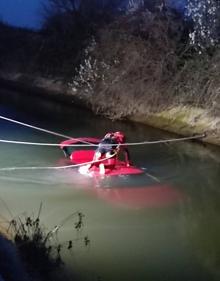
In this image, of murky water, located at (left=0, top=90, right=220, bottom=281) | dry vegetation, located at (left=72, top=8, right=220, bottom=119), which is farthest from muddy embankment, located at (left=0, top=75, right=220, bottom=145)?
murky water, located at (left=0, top=90, right=220, bottom=281)

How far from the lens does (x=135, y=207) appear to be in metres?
12.8

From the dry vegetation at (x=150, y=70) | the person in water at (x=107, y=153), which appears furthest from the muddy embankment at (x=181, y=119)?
the person in water at (x=107, y=153)

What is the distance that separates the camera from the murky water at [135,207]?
384 inches

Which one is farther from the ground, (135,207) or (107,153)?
(107,153)

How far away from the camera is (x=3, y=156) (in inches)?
657

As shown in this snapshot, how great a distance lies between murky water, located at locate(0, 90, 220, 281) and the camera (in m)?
9.76

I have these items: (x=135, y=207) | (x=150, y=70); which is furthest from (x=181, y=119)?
(x=135, y=207)

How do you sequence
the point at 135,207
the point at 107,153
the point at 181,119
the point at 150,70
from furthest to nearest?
the point at 150,70 < the point at 181,119 < the point at 107,153 < the point at 135,207

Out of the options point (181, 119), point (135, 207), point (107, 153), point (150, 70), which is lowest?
point (135, 207)

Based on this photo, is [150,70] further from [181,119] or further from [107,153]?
[107,153]

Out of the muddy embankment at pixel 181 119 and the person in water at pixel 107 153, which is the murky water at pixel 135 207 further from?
the muddy embankment at pixel 181 119

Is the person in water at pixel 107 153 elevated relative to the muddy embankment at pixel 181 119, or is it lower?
lower

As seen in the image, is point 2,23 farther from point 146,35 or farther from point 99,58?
point 146,35

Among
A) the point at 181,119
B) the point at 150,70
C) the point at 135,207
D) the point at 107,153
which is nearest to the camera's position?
the point at 135,207
